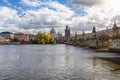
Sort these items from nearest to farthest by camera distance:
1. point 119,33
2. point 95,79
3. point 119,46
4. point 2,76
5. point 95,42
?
1. point 95,79
2. point 2,76
3. point 119,46
4. point 119,33
5. point 95,42

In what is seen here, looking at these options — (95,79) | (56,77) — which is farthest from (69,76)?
(95,79)

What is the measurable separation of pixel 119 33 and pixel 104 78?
297ft

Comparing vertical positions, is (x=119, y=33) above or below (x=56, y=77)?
above

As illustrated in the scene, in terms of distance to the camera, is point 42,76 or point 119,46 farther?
point 119,46

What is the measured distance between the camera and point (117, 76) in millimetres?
32844

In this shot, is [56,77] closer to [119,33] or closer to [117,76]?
[117,76]

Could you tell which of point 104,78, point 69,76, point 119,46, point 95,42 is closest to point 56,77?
point 69,76

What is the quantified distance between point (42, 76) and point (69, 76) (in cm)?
384

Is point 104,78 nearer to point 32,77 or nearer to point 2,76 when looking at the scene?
point 32,77

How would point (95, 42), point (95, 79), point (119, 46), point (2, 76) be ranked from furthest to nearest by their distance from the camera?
point (95, 42)
point (119, 46)
point (2, 76)
point (95, 79)

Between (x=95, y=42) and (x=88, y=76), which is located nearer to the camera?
(x=88, y=76)

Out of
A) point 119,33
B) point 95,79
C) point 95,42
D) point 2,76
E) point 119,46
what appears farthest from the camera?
point 95,42

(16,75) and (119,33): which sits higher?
(119,33)

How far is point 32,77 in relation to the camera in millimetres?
32719
